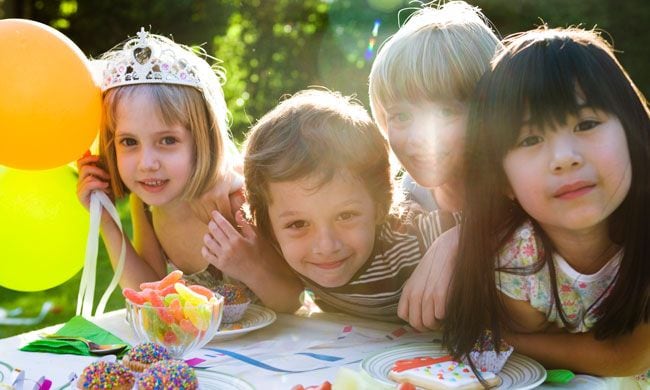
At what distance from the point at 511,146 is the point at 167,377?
31.5 inches

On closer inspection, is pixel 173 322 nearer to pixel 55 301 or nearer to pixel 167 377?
pixel 167 377

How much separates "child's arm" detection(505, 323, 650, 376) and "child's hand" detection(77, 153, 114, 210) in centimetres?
139

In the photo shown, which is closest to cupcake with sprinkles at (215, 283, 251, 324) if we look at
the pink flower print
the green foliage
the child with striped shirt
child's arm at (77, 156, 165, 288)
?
the child with striped shirt

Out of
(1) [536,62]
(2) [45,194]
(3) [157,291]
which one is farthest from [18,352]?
(1) [536,62]

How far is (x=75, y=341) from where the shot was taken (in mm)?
1822

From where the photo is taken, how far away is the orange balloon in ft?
6.72

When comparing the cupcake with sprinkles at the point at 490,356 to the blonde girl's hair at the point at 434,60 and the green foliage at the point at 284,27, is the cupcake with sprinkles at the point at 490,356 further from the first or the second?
the green foliage at the point at 284,27

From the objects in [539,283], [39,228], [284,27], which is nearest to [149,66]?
[39,228]

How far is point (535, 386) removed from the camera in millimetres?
1527

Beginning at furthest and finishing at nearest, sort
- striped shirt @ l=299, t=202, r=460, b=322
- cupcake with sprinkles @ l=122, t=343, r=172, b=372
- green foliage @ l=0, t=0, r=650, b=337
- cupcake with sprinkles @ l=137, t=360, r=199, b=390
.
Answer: green foliage @ l=0, t=0, r=650, b=337
striped shirt @ l=299, t=202, r=460, b=322
cupcake with sprinkles @ l=122, t=343, r=172, b=372
cupcake with sprinkles @ l=137, t=360, r=199, b=390

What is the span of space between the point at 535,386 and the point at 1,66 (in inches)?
59.5

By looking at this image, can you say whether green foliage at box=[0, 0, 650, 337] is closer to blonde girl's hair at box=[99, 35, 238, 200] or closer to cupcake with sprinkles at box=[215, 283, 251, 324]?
blonde girl's hair at box=[99, 35, 238, 200]

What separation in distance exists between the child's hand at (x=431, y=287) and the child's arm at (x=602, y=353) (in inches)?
10.2

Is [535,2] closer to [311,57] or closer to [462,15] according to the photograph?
[311,57]
